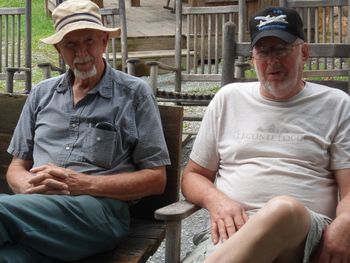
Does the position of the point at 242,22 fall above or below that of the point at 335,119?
above

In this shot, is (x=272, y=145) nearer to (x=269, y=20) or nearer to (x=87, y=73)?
(x=269, y=20)

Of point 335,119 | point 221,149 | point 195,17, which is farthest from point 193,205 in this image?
point 195,17

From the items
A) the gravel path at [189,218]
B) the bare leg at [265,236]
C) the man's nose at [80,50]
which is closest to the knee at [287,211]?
the bare leg at [265,236]

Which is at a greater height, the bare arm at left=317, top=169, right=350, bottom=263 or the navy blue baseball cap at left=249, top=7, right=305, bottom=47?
the navy blue baseball cap at left=249, top=7, right=305, bottom=47

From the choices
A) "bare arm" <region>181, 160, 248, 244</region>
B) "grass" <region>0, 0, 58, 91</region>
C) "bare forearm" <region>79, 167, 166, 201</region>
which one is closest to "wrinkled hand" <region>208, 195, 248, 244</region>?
"bare arm" <region>181, 160, 248, 244</region>

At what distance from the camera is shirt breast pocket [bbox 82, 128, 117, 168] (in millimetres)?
2666

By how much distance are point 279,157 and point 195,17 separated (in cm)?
398

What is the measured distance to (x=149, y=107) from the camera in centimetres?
272

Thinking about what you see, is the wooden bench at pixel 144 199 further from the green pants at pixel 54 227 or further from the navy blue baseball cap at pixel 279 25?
the navy blue baseball cap at pixel 279 25

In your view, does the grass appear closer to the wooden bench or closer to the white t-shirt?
the wooden bench

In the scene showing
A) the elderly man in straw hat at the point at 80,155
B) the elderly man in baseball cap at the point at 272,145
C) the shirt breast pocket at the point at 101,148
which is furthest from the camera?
the shirt breast pocket at the point at 101,148

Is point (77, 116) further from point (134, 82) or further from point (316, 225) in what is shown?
point (316, 225)

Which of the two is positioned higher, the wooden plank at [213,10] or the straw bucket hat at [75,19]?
the wooden plank at [213,10]

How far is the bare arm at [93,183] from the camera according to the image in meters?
2.57
